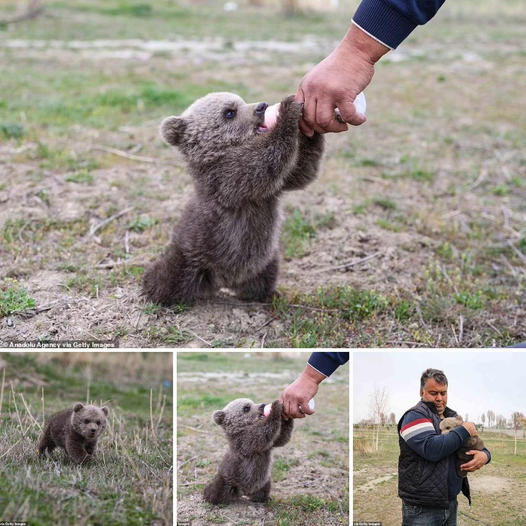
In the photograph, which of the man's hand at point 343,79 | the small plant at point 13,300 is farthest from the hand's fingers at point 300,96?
the small plant at point 13,300

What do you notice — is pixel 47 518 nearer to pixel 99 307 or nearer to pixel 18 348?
pixel 18 348

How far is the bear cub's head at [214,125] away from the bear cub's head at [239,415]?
1693 mm

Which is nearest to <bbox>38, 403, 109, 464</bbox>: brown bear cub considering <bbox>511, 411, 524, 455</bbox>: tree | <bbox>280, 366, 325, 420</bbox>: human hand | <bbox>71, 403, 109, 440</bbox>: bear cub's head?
<bbox>71, 403, 109, 440</bbox>: bear cub's head

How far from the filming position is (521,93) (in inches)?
457

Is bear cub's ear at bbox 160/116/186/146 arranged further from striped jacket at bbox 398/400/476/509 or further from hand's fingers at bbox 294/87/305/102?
striped jacket at bbox 398/400/476/509

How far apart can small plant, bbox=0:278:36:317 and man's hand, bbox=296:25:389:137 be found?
2.33m

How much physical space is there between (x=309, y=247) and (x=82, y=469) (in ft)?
9.31

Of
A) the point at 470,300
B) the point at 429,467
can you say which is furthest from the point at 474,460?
the point at 470,300

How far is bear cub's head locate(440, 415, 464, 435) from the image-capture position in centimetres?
312

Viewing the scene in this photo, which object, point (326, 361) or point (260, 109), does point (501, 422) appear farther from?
point (260, 109)

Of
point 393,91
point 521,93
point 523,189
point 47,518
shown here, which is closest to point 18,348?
point 47,518

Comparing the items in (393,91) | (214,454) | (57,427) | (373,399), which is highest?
(393,91)

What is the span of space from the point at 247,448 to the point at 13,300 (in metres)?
1.92

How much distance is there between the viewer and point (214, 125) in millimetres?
4172
